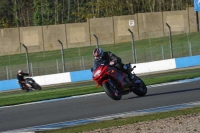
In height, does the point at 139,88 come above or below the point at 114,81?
below

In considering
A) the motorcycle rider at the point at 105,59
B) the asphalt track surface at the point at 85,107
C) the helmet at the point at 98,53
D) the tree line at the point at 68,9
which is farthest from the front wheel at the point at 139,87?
the tree line at the point at 68,9

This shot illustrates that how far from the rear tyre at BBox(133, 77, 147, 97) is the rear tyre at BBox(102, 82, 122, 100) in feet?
2.46

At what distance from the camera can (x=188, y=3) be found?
5441 cm

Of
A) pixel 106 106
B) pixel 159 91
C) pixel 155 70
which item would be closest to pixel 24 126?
pixel 106 106

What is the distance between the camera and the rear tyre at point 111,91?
47.8ft

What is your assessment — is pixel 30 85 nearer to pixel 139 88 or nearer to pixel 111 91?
pixel 139 88

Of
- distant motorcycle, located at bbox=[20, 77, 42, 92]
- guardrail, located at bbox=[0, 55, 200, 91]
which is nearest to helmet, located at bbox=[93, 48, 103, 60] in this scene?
distant motorcycle, located at bbox=[20, 77, 42, 92]

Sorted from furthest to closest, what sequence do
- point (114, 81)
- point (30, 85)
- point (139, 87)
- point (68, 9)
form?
point (68, 9)
point (30, 85)
point (139, 87)
point (114, 81)

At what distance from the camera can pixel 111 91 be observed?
14695mm

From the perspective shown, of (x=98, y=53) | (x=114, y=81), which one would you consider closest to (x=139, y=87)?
(x=114, y=81)

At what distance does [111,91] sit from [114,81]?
0.36 metres

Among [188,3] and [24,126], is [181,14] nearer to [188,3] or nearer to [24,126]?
[188,3]

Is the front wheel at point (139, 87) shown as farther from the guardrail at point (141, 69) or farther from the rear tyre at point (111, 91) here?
the guardrail at point (141, 69)

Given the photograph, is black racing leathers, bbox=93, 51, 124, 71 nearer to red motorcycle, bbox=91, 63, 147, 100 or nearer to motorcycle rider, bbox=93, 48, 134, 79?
motorcycle rider, bbox=93, 48, 134, 79
